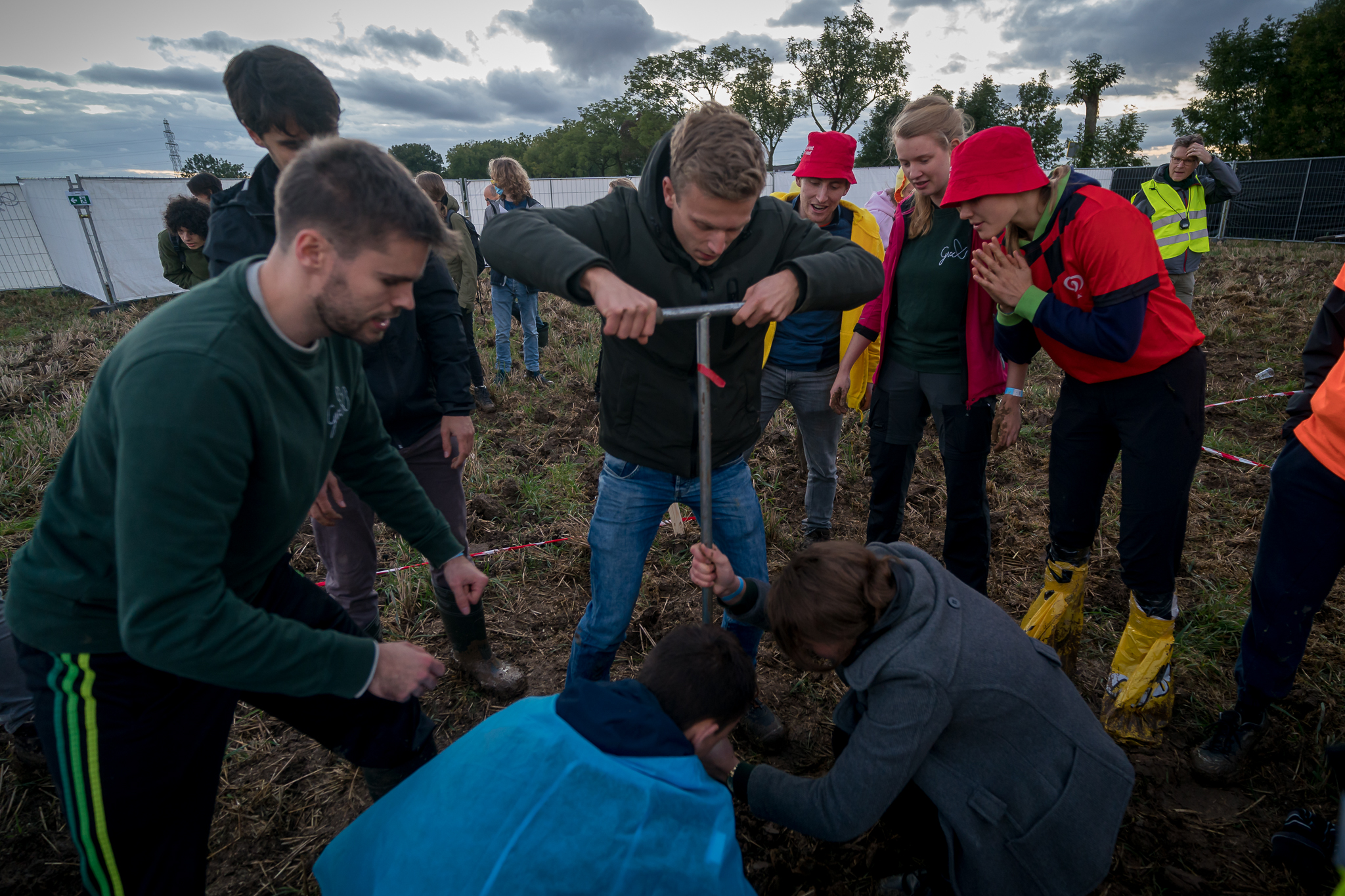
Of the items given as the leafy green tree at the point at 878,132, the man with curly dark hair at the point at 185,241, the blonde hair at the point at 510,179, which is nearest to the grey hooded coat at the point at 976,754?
the man with curly dark hair at the point at 185,241

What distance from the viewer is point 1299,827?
2279mm

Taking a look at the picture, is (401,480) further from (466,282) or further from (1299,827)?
(466,282)

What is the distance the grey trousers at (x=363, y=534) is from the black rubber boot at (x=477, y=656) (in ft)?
0.65

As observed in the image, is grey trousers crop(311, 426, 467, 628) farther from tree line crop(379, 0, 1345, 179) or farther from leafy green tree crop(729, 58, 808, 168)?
leafy green tree crop(729, 58, 808, 168)

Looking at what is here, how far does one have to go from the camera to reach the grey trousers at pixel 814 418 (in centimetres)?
400

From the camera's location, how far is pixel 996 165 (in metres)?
2.43

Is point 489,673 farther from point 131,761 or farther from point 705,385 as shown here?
point 705,385

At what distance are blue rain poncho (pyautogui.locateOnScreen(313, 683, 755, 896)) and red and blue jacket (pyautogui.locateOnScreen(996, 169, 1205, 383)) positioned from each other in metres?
2.00

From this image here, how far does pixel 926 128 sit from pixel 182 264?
289 inches

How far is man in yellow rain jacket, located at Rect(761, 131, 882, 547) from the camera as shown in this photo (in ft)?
12.5

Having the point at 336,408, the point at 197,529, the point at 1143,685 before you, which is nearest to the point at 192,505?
the point at 197,529

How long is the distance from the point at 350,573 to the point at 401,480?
3.02ft

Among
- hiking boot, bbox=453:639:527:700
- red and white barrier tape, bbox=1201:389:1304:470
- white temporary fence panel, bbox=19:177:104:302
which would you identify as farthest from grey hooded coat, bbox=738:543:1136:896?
white temporary fence panel, bbox=19:177:104:302

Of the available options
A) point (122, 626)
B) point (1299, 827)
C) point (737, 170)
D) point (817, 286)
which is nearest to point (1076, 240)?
point (817, 286)
